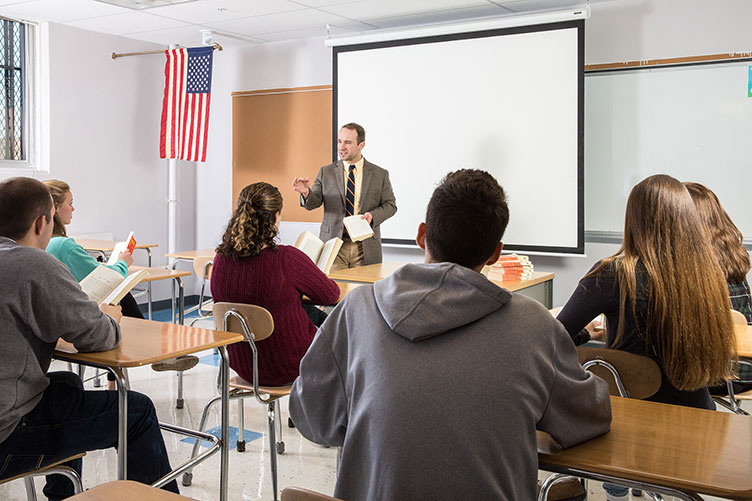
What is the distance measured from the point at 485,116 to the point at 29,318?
4.22 metres

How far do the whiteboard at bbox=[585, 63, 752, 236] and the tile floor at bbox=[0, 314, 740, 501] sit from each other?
2702 mm

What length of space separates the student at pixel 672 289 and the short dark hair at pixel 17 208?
1.63 meters

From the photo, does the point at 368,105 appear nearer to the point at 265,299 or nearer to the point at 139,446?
the point at 265,299

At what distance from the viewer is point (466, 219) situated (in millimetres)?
1263

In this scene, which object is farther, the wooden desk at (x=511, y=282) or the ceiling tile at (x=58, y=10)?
the ceiling tile at (x=58, y=10)

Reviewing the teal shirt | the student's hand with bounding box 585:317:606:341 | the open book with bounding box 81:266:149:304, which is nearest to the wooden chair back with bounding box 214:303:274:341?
the open book with bounding box 81:266:149:304

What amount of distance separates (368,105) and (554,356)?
5080mm

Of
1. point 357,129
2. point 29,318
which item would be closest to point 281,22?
point 357,129

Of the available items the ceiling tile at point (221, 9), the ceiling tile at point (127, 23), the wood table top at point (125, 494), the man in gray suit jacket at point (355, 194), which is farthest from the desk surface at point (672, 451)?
the ceiling tile at point (127, 23)

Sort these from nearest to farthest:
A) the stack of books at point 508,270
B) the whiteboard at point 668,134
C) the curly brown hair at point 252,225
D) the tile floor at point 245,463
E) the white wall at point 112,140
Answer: the curly brown hair at point 252,225 → the tile floor at point 245,463 → the stack of books at point 508,270 → the whiteboard at point 668,134 → the white wall at point 112,140

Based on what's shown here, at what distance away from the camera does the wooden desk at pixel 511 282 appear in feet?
11.8

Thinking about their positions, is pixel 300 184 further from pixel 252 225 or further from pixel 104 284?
pixel 104 284

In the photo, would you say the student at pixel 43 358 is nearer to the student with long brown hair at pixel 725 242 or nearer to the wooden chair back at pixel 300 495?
the wooden chair back at pixel 300 495

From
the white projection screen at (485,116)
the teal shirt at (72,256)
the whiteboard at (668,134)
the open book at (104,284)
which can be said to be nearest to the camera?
the open book at (104,284)
